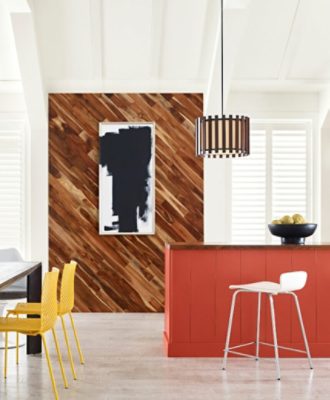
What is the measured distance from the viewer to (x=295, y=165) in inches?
296

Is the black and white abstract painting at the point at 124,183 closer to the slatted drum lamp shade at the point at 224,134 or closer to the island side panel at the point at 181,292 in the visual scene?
the island side panel at the point at 181,292

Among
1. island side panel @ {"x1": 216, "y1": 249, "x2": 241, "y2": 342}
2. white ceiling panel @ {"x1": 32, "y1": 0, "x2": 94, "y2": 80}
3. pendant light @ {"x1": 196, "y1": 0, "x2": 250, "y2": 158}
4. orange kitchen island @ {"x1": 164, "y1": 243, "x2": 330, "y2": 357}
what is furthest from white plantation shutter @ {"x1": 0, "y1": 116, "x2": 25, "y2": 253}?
pendant light @ {"x1": 196, "y1": 0, "x2": 250, "y2": 158}

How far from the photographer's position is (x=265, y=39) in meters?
6.72

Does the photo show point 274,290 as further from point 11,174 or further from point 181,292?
point 11,174

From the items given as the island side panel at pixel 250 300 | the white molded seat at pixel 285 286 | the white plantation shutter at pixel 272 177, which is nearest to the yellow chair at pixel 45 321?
the white molded seat at pixel 285 286

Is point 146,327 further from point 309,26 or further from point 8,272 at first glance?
point 309,26

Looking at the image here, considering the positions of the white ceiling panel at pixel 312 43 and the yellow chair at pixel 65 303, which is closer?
the yellow chair at pixel 65 303

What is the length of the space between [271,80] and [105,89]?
5.97 ft

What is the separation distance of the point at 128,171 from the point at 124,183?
139mm

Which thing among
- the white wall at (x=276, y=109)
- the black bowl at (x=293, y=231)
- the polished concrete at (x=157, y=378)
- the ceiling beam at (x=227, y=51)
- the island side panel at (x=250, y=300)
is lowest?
the polished concrete at (x=157, y=378)

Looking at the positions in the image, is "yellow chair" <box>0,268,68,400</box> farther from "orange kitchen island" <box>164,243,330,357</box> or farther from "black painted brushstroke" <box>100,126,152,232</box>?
"black painted brushstroke" <box>100,126,152,232</box>

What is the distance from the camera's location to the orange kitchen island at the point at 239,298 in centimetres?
507

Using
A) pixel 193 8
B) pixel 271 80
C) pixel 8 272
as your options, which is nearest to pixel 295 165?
pixel 271 80

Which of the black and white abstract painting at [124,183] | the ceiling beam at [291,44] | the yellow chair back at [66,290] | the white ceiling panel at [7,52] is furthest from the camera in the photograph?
the black and white abstract painting at [124,183]
